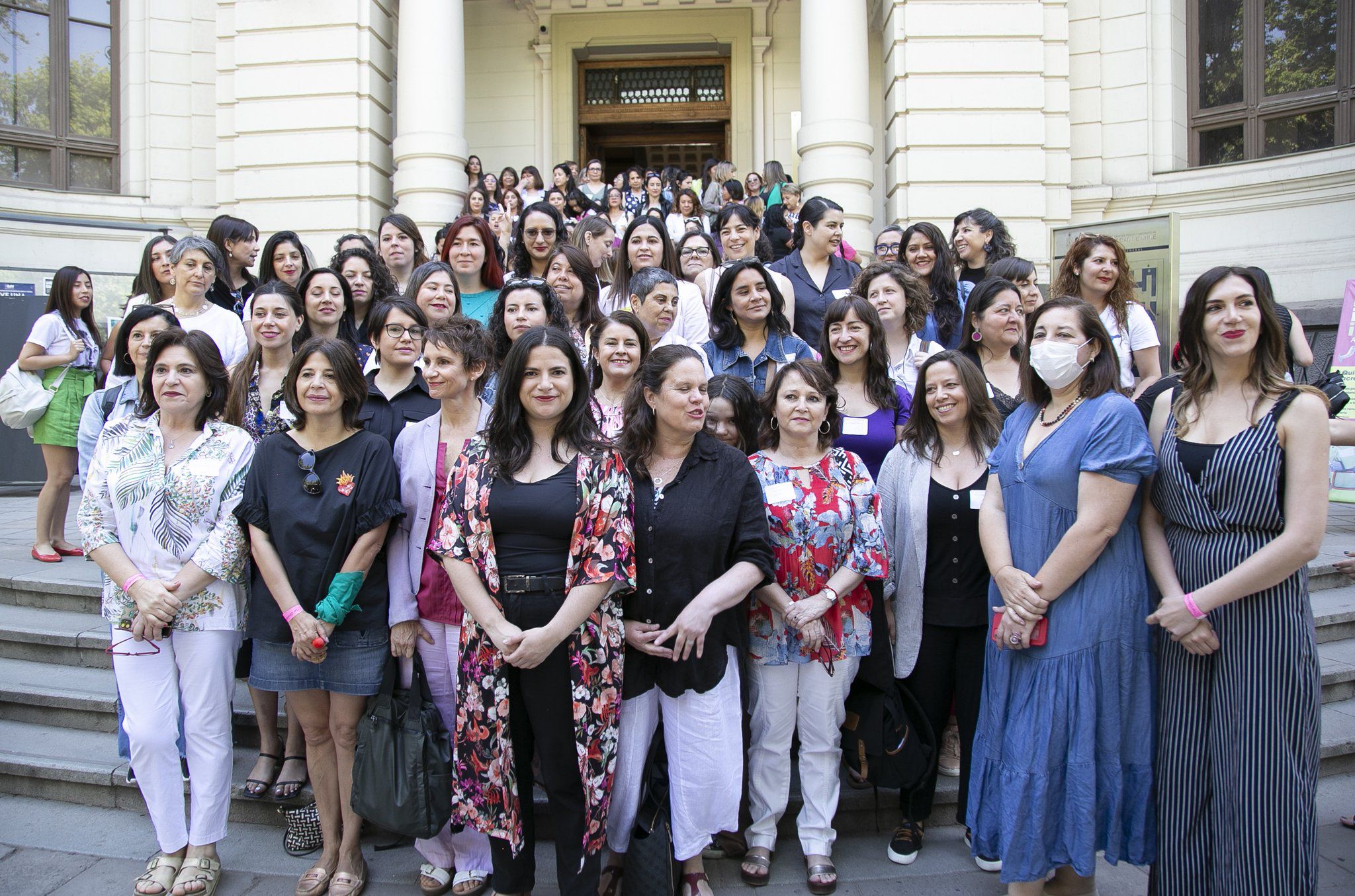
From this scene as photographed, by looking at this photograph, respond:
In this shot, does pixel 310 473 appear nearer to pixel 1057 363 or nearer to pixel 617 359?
pixel 617 359

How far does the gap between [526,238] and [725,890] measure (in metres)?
3.68

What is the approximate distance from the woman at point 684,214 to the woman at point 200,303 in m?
5.72

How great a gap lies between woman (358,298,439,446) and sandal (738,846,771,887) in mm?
2254

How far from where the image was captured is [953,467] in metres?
3.56

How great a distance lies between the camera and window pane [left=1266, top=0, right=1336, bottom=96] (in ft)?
34.1

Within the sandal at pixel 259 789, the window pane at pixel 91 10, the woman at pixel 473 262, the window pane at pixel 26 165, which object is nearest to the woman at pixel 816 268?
the woman at pixel 473 262

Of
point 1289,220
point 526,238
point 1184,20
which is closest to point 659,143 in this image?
point 1184,20

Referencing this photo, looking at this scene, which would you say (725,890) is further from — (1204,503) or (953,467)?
(1204,503)

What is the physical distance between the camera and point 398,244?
5.48 meters

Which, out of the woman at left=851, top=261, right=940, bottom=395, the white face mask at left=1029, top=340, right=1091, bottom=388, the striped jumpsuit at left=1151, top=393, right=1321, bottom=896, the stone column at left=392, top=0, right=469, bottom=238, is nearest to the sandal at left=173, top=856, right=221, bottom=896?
the striped jumpsuit at left=1151, top=393, right=1321, bottom=896

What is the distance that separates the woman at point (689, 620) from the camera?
10.1 feet

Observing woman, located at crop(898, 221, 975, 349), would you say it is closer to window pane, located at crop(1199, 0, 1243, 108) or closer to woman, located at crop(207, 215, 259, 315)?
woman, located at crop(207, 215, 259, 315)

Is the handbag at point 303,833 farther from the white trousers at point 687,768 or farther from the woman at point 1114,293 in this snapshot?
the woman at point 1114,293

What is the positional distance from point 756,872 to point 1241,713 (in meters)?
1.80
